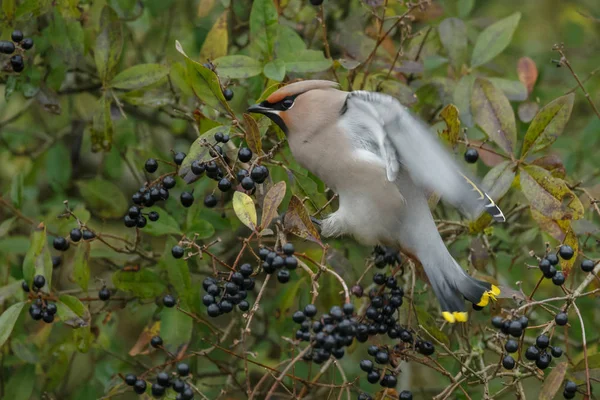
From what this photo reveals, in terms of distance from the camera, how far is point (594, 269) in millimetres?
2885

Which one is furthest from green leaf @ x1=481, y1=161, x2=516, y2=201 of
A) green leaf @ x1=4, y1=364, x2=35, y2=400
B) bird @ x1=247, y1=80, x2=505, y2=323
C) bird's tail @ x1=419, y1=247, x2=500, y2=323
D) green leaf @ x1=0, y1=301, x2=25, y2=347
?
green leaf @ x1=4, y1=364, x2=35, y2=400

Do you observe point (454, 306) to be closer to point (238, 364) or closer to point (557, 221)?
point (557, 221)

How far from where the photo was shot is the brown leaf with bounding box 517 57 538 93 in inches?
149

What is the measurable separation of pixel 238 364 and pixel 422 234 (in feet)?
3.75

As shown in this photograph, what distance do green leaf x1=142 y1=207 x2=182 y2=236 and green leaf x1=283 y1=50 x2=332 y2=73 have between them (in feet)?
2.40

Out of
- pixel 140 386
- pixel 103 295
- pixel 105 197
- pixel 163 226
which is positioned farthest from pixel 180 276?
pixel 105 197

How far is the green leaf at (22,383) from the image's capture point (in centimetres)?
344

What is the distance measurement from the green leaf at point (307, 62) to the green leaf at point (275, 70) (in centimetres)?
5

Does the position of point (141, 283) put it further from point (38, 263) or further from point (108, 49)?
point (108, 49)

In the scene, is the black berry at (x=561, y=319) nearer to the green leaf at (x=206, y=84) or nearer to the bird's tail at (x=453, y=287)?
the bird's tail at (x=453, y=287)

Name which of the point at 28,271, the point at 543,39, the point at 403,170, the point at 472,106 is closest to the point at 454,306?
the point at 403,170

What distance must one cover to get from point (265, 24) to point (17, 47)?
95cm

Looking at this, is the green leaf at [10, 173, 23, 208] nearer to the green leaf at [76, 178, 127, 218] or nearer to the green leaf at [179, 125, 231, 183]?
the green leaf at [76, 178, 127, 218]

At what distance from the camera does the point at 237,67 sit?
3.22 meters
